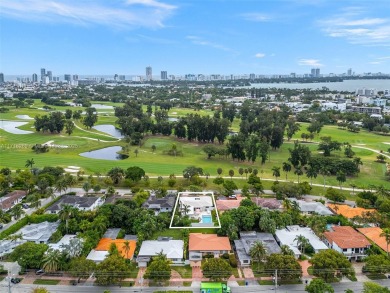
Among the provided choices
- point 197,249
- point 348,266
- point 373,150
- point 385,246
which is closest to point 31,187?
point 197,249

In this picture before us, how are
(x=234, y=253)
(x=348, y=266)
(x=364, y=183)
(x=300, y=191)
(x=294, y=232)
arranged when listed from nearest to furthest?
1. (x=348, y=266)
2. (x=234, y=253)
3. (x=294, y=232)
4. (x=300, y=191)
5. (x=364, y=183)

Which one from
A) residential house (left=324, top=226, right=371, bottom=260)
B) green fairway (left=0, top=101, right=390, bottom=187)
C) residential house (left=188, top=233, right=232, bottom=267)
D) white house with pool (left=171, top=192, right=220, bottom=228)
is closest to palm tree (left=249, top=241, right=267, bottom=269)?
residential house (left=188, top=233, right=232, bottom=267)

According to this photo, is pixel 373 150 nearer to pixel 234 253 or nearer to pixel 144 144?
pixel 144 144

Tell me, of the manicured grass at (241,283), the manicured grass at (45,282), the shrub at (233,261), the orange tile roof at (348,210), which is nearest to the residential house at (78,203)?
the manicured grass at (45,282)

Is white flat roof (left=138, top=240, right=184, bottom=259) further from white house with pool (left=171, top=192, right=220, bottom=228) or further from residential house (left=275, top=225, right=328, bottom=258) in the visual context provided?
residential house (left=275, top=225, right=328, bottom=258)

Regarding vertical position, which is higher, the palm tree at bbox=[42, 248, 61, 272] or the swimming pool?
the palm tree at bbox=[42, 248, 61, 272]

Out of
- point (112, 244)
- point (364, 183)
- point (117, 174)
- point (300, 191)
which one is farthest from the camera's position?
point (364, 183)
